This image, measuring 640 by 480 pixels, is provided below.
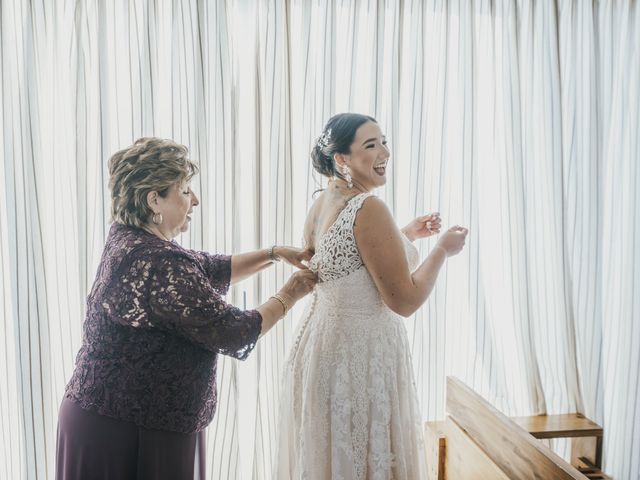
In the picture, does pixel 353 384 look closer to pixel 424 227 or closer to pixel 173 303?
pixel 173 303

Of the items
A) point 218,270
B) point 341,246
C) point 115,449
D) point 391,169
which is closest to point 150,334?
point 115,449

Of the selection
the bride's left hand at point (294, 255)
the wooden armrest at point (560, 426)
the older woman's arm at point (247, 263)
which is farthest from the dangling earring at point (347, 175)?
the wooden armrest at point (560, 426)

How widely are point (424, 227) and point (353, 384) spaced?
67 cm

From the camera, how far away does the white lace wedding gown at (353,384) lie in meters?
1.42

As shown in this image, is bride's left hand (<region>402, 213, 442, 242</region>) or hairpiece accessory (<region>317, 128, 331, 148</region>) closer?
hairpiece accessory (<region>317, 128, 331, 148</region>)

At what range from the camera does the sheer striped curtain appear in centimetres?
185

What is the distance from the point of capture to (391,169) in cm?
207

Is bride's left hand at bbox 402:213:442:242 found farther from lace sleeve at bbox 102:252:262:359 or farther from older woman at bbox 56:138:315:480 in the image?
lace sleeve at bbox 102:252:262:359

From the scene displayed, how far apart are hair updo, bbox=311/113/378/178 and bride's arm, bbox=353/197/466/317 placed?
244 millimetres

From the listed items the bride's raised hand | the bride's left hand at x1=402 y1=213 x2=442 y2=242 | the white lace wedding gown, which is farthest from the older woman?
the bride's left hand at x1=402 y1=213 x2=442 y2=242

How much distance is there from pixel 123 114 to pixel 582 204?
73.5 inches

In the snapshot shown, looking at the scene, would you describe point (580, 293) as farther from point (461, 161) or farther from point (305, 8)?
point (305, 8)

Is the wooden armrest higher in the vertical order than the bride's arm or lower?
lower

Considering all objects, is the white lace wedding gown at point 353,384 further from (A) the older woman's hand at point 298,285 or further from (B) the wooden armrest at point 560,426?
(B) the wooden armrest at point 560,426
